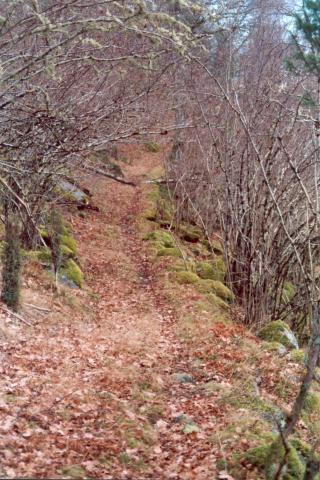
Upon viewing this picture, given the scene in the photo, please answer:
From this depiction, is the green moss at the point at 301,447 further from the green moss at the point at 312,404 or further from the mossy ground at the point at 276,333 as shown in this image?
the mossy ground at the point at 276,333

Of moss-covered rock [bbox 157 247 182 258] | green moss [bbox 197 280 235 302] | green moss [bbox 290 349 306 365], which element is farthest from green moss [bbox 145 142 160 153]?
green moss [bbox 290 349 306 365]

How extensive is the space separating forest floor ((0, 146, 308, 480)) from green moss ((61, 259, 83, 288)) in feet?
0.92

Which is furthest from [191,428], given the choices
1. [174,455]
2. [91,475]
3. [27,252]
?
[27,252]

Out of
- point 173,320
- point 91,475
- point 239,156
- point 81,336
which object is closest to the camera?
point 91,475

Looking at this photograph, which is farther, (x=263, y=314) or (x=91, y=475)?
(x=263, y=314)

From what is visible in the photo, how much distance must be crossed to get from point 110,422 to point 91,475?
3.43 feet

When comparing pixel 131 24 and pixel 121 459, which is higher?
pixel 131 24

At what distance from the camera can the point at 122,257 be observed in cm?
1273

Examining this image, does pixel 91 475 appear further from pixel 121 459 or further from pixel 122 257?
pixel 122 257

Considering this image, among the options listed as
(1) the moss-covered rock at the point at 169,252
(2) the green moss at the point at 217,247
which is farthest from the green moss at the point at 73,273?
(2) the green moss at the point at 217,247

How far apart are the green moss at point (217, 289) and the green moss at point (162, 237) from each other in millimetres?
3229

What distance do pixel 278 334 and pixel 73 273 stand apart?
385 centimetres

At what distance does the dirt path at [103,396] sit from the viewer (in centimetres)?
431

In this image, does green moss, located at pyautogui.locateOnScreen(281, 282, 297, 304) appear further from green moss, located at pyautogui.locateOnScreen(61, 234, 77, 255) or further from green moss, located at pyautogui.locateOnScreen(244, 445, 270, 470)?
green moss, located at pyautogui.locateOnScreen(244, 445, 270, 470)
